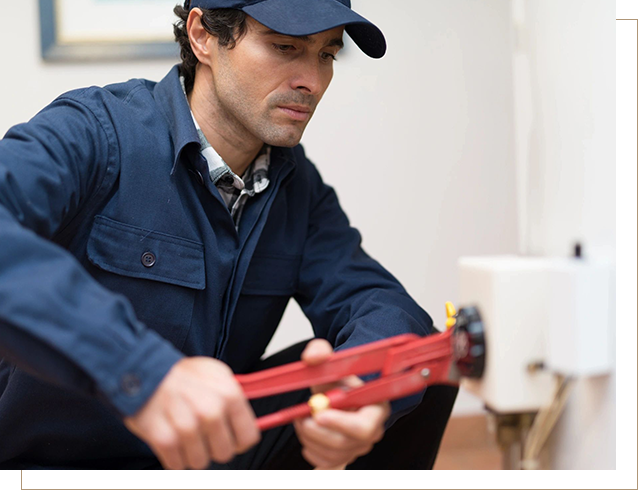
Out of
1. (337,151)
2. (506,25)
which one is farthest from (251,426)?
(506,25)

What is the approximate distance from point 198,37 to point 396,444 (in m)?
0.75

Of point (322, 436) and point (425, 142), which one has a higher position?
point (425, 142)

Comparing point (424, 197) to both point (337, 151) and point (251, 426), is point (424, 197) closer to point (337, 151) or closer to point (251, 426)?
point (337, 151)

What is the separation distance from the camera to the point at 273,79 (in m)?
1.00

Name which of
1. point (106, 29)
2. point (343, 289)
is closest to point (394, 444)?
point (343, 289)

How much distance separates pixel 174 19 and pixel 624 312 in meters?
1.23

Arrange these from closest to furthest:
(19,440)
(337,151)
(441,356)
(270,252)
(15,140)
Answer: (441,356) < (15,140) < (19,440) < (270,252) < (337,151)

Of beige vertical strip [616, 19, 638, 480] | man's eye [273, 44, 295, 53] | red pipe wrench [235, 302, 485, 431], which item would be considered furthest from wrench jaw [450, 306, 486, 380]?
man's eye [273, 44, 295, 53]

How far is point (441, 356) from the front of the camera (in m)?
0.63

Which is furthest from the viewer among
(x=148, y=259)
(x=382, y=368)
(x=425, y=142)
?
(x=425, y=142)

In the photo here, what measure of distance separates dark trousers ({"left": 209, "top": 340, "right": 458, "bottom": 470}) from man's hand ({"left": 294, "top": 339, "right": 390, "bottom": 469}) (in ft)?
1.47

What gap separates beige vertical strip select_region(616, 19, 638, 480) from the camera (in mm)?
548

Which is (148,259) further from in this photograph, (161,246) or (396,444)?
(396,444)

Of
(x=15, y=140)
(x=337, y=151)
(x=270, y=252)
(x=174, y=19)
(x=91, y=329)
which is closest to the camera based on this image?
(x=91, y=329)
